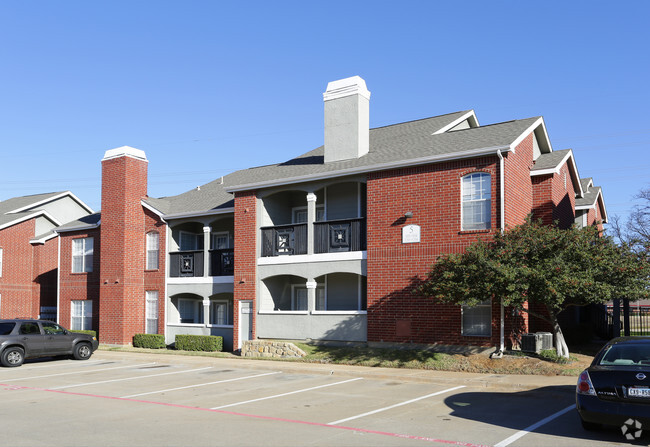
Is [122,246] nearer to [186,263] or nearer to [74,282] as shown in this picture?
[186,263]

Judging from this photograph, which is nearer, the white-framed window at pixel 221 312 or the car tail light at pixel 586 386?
the car tail light at pixel 586 386

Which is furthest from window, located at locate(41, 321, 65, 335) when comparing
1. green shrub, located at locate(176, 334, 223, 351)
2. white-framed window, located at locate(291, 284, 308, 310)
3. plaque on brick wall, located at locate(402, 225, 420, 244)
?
plaque on brick wall, located at locate(402, 225, 420, 244)

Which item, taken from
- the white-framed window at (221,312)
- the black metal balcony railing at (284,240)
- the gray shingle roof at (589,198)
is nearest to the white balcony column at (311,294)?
the black metal balcony railing at (284,240)

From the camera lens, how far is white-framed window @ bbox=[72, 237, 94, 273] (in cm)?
3056

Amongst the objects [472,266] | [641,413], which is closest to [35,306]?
[472,266]

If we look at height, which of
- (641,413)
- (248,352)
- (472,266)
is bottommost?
(248,352)

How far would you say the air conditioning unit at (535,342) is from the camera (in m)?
17.1

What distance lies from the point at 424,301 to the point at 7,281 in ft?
78.2

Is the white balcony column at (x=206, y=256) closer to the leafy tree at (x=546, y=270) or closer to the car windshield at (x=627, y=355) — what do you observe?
the leafy tree at (x=546, y=270)

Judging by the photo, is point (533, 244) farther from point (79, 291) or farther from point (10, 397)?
point (79, 291)

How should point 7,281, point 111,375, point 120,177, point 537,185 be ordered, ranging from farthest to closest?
1. point 7,281
2. point 120,177
3. point 537,185
4. point 111,375

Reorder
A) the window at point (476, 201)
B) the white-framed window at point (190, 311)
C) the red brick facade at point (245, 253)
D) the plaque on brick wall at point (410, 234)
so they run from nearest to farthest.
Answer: the window at point (476, 201)
the plaque on brick wall at point (410, 234)
the red brick facade at point (245, 253)
the white-framed window at point (190, 311)

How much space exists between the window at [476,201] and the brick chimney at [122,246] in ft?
51.5

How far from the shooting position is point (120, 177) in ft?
91.9
